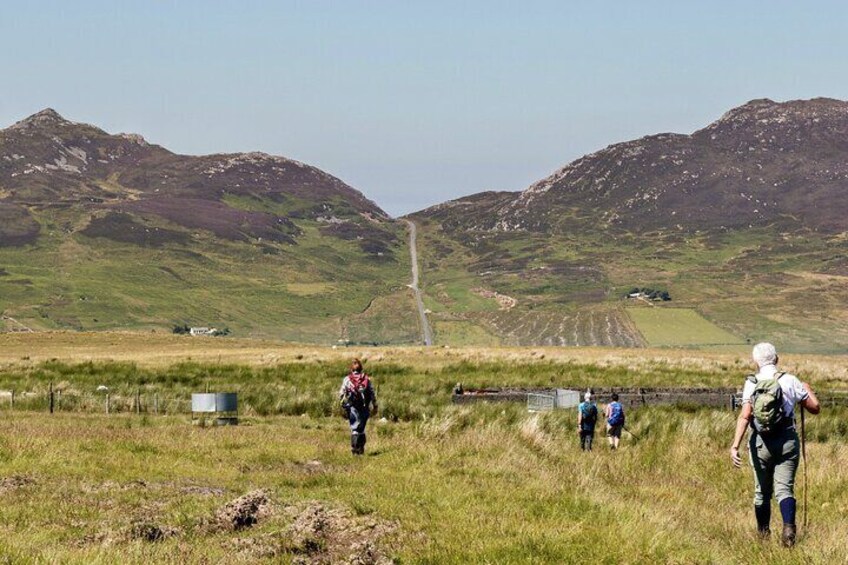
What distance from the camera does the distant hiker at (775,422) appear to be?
9.96 meters

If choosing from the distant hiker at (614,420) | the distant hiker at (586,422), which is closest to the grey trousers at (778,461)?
the distant hiker at (586,422)

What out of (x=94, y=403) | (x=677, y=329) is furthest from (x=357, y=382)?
(x=677, y=329)

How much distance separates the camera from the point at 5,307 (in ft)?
567

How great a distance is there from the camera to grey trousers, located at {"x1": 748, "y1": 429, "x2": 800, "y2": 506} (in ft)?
33.1

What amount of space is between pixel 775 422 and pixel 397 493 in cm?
470

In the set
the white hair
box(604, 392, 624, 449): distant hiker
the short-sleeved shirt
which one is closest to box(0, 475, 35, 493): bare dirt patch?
the short-sleeved shirt

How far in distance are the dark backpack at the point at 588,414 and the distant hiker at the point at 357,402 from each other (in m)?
5.58

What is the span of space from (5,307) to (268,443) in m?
172

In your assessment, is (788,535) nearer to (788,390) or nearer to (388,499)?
Answer: (788,390)

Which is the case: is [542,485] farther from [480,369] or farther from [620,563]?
[480,369]

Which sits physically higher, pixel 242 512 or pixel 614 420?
pixel 242 512

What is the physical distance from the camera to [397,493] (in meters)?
12.0

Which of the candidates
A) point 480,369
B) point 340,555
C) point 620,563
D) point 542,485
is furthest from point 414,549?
point 480,369

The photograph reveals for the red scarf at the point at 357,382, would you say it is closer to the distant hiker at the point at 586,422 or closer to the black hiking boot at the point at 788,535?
the distant hiker at the point at 586,422
